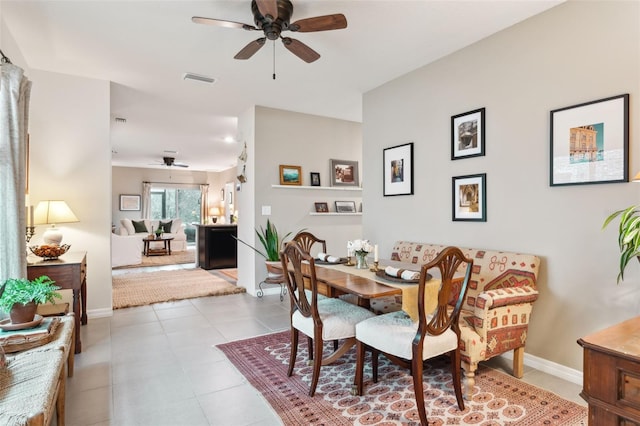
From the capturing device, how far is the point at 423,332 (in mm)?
1898

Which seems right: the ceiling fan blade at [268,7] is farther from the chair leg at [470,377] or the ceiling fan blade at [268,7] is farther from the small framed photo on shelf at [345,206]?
the small framed photo on shelf at [345,206]

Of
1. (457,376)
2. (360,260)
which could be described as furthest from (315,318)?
→ (457,376)

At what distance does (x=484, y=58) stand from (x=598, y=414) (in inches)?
111

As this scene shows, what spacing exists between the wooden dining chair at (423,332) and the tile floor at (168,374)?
2.41ft

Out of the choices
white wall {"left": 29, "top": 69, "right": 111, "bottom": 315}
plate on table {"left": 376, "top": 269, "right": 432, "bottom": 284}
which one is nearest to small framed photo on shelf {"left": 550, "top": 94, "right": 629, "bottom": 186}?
plate on table {"left": 376, "top": 269, "right": 432, "bottom": 284}

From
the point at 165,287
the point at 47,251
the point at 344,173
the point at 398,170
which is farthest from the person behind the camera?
the point at 344,173

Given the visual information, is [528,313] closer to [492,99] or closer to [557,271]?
[557,271]

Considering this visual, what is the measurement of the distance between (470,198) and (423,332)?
1641 millimetres

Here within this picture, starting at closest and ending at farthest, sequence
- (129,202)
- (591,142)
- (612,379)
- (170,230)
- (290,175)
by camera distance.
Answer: (612,379)
(591,142)
(290,175)
(170,230)
(129,202)

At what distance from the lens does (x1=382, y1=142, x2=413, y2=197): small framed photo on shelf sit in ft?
12.2

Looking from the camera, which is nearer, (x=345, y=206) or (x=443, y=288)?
(x=443, y=288)

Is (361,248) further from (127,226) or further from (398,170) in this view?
(127,226)

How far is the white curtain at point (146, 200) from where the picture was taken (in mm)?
11461

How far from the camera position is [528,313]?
2.51 m
